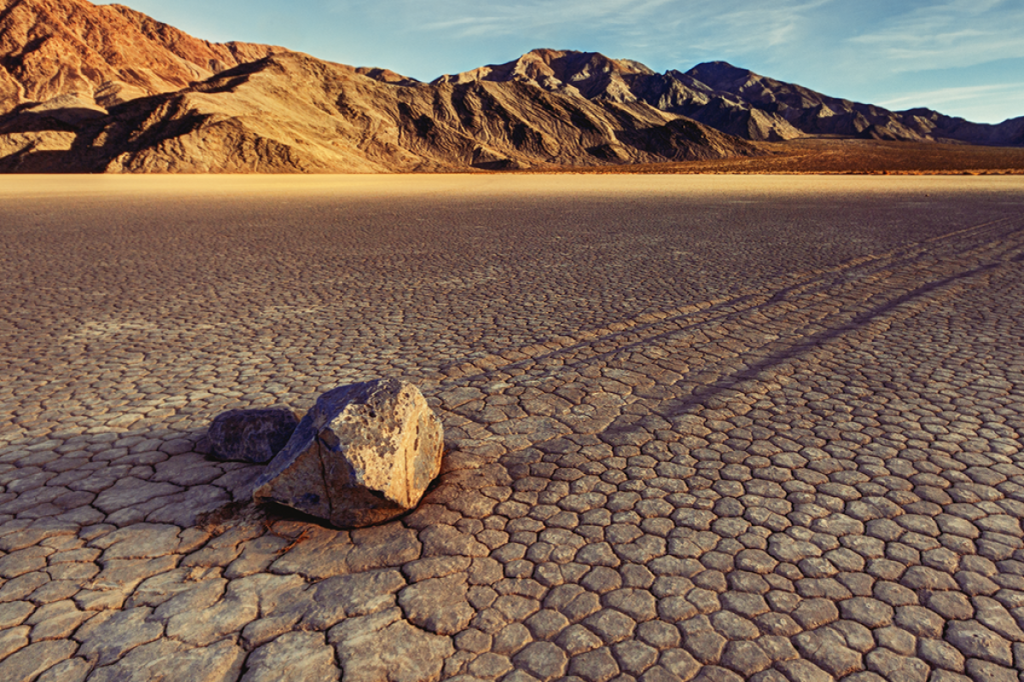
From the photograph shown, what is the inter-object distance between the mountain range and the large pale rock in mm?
61194

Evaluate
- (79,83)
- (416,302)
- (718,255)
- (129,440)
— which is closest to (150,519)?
(129,440)

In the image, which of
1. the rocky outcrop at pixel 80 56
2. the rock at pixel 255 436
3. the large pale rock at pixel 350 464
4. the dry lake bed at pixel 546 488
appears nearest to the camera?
the dry lake bed at pixel 546 488

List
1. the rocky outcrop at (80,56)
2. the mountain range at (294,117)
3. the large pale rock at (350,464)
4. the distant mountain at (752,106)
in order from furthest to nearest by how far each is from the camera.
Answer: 1. the distant mountain at (752,106)
2. the rocky outcrop at (80,56)
3. the mountain range at (294,117)
4. the large pale rock at (350,464)

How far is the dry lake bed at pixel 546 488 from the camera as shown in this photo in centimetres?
275

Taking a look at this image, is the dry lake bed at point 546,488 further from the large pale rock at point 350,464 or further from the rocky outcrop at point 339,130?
the rocky outcrop at point 339,130

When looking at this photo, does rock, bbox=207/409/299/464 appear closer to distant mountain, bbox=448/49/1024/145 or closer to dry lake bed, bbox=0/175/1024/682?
dry lake bed, bbox=0/175/1024/682

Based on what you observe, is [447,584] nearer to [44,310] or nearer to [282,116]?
[44,310]

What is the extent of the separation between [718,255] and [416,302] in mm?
6693

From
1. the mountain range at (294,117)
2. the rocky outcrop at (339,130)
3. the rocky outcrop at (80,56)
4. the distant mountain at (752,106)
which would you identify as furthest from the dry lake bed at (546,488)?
the distant mountain at (752,106)

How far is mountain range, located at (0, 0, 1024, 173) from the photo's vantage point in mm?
63562

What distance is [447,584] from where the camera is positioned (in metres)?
3.12

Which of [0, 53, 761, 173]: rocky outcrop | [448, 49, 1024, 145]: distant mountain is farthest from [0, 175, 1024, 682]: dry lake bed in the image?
[448, 49, 1024, 145]: distant mountain

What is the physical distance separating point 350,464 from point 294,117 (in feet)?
268

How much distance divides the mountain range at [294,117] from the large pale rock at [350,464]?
6119 centimetres
